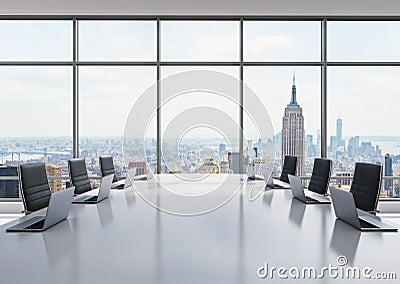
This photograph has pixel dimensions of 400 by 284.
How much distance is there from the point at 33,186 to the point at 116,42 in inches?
130

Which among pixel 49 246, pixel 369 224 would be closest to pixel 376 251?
pixel 369 224

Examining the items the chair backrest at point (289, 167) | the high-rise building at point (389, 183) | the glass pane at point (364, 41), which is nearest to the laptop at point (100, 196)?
the chair backrest at point (289, 167)

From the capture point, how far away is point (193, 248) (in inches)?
53.8

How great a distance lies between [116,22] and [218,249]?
4949 millimetres

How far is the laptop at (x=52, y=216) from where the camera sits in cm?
168

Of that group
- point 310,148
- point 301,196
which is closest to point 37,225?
point 301,196

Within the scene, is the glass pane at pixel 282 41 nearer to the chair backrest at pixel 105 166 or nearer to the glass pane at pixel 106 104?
the glass pane at pixel 106 104

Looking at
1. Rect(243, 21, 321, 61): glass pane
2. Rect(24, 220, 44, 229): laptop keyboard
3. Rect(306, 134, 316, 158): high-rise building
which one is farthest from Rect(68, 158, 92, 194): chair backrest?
Rect(306, 134, 316, 158): high-rise building

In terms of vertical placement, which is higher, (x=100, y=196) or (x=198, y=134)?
(x=198, y=134)

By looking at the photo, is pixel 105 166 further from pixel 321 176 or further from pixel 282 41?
pixel 282 41

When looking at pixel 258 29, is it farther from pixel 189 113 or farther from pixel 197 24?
pixel 189 113

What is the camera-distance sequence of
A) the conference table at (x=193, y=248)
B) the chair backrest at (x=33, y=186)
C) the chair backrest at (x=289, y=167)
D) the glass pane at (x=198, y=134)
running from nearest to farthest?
1. the conference table at (x=193, y=248)
2. the chair backrest at (x=33, y=186)
3. the chair backrest at (x=289, y=167)
4. the glass pane at (x=198, y=134)

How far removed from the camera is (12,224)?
180 cm

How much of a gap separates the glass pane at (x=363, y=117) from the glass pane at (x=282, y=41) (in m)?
0.48
